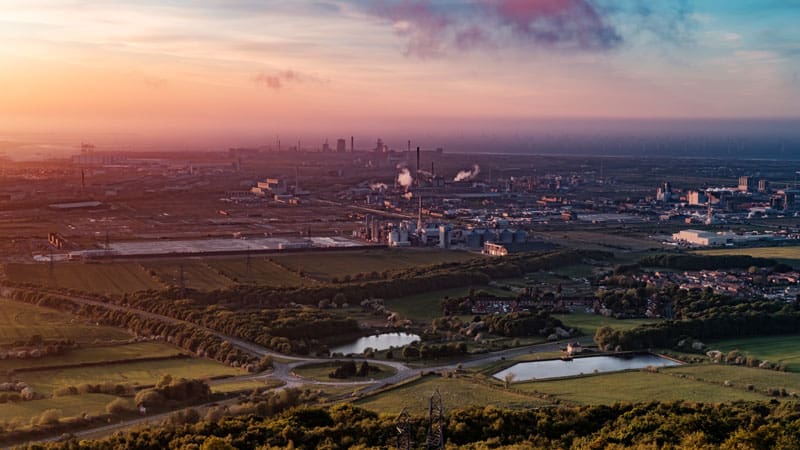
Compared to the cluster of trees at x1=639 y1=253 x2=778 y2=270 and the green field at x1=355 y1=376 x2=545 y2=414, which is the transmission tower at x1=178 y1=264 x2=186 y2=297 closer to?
the green field at x1=355 y1=376 x2=545 y2=414

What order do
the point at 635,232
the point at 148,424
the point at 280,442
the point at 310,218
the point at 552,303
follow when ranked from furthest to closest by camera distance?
the point at 310,218 < the point at 635,232 < the point at 552,303 < the point at 148,424 < the point at 280,442

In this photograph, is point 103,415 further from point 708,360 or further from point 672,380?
point 708,360

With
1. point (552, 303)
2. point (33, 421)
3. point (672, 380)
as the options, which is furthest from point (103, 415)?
point (552, 303)

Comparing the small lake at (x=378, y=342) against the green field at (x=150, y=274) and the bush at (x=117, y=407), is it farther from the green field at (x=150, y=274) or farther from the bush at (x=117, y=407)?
the green field at (x=150, y=274)

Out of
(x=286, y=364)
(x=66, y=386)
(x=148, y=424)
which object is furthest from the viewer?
(x=286, y=364)

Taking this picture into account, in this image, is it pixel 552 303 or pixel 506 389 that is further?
pixel 552 303

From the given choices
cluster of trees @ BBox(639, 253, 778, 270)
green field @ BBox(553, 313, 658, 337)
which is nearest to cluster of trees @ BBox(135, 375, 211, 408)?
green field @ BBox(553, 313, 658, 337)

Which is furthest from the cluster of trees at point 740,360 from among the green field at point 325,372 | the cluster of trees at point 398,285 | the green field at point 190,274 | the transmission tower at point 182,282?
the green field at point 190,274
